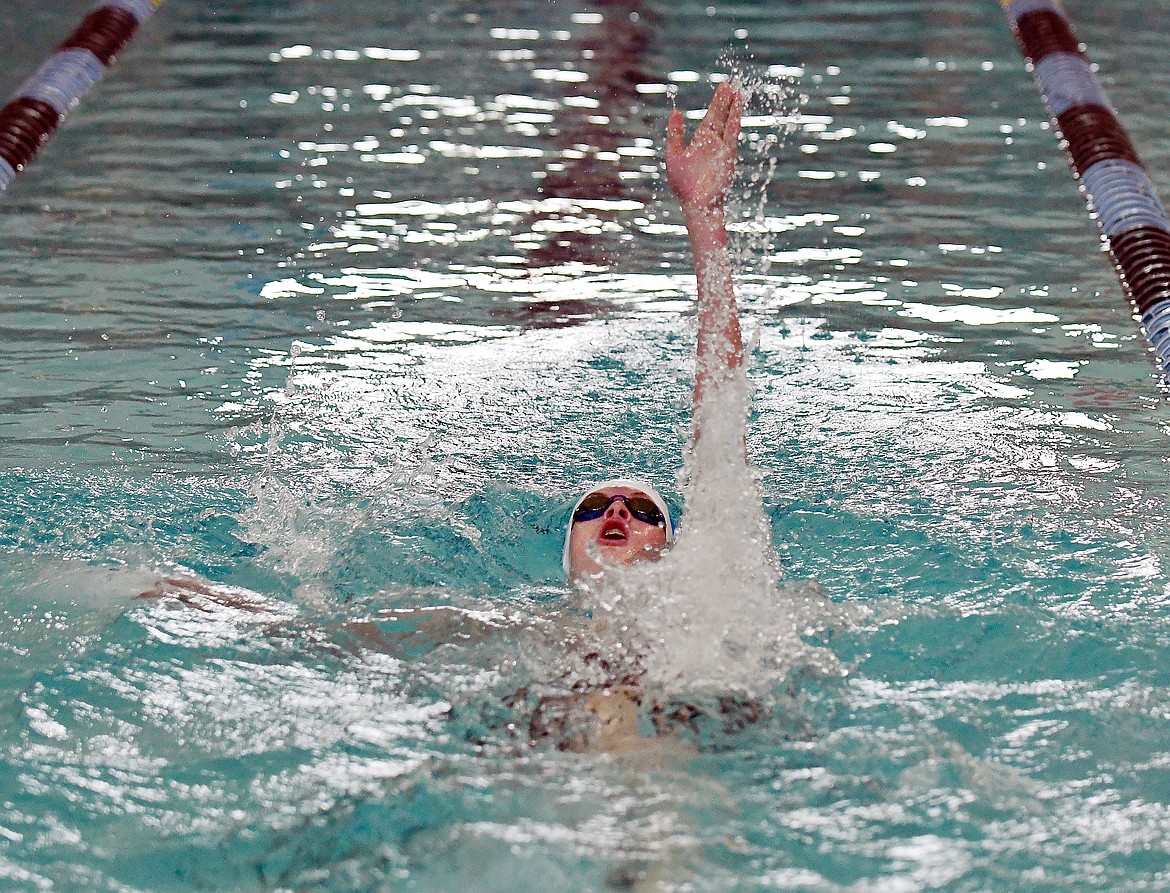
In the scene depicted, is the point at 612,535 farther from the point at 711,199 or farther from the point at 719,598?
the point at 711,199

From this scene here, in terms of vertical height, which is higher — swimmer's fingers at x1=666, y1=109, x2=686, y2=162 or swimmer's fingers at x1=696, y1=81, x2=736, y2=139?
swimmer's fingers at x1=696, y1=81, x2=736, y2=139

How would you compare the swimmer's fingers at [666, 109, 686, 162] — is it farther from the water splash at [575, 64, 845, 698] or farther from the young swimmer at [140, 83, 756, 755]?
the water splash at [575, 64, 845, 698]

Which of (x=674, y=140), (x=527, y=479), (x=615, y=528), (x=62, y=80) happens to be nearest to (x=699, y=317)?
(x=674, y=140)

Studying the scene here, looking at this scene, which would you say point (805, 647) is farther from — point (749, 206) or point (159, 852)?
point (749, 206)

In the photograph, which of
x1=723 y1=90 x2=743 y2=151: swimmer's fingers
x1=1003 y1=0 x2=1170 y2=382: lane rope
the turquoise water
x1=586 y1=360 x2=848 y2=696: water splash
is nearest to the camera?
the turquoise water

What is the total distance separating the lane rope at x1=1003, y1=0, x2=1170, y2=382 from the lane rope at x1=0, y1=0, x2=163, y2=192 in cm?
443

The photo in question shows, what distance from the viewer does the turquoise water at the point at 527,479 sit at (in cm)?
241

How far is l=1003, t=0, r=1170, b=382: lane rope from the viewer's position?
16.1 feet

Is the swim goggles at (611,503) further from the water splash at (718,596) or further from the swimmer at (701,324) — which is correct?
the water splash at (718,596)

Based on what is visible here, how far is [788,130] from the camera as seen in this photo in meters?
6.67

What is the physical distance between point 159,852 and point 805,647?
130cm

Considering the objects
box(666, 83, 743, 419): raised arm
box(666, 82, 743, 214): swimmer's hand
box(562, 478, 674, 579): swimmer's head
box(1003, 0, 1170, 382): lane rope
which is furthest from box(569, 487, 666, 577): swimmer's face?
box(1003, 0, 1170, 382): lane rope

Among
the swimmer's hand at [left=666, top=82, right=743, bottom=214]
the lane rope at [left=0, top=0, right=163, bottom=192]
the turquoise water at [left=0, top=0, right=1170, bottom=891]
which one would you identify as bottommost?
the turquoise water at [left=0, top=0, right=1170, bottom=891]

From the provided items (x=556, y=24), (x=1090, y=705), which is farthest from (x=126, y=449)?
(x=556, y=24)
